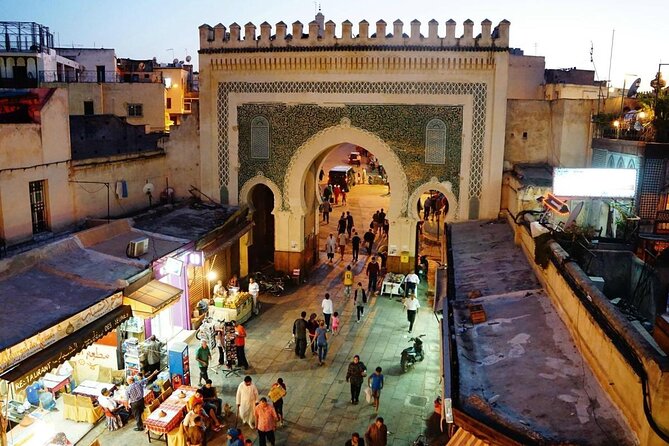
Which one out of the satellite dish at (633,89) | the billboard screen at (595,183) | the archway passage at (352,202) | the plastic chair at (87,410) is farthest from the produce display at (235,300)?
the satellite dish at (633,89)

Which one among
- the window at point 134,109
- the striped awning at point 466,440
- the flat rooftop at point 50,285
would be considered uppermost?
the window at point 134,109

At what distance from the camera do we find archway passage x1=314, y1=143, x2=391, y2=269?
20781 millimetres

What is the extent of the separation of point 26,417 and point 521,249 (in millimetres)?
9319

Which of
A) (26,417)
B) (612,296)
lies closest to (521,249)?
(612,296)

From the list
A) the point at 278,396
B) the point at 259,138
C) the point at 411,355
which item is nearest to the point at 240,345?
the point at 278,396

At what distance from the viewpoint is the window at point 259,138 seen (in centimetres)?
1745

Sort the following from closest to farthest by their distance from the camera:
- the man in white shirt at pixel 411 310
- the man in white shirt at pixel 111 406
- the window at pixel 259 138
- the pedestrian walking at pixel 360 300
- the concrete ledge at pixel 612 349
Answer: the concrete ledge at pixel 612 349 < the man in white shirt at pixel 111 406 < the man in white shirt at pixel 411 310 < the pedestrian walking at pixel 360 300 < the window at pixel 259 138

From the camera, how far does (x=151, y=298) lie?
35.4 ft

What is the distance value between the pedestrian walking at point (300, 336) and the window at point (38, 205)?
5.43m

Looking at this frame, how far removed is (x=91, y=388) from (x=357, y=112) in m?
10.1

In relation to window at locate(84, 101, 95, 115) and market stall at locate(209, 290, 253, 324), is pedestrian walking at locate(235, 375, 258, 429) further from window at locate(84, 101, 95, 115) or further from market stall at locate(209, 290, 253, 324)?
window at locate(84, 101, 95, 115)

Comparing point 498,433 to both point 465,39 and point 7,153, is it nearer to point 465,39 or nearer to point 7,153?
point 7,153

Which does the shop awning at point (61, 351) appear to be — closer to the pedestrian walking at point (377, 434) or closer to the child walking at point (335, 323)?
Answer: the pedestrian walking at point (377, 434)

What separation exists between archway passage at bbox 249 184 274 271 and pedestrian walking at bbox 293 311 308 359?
6.01m
